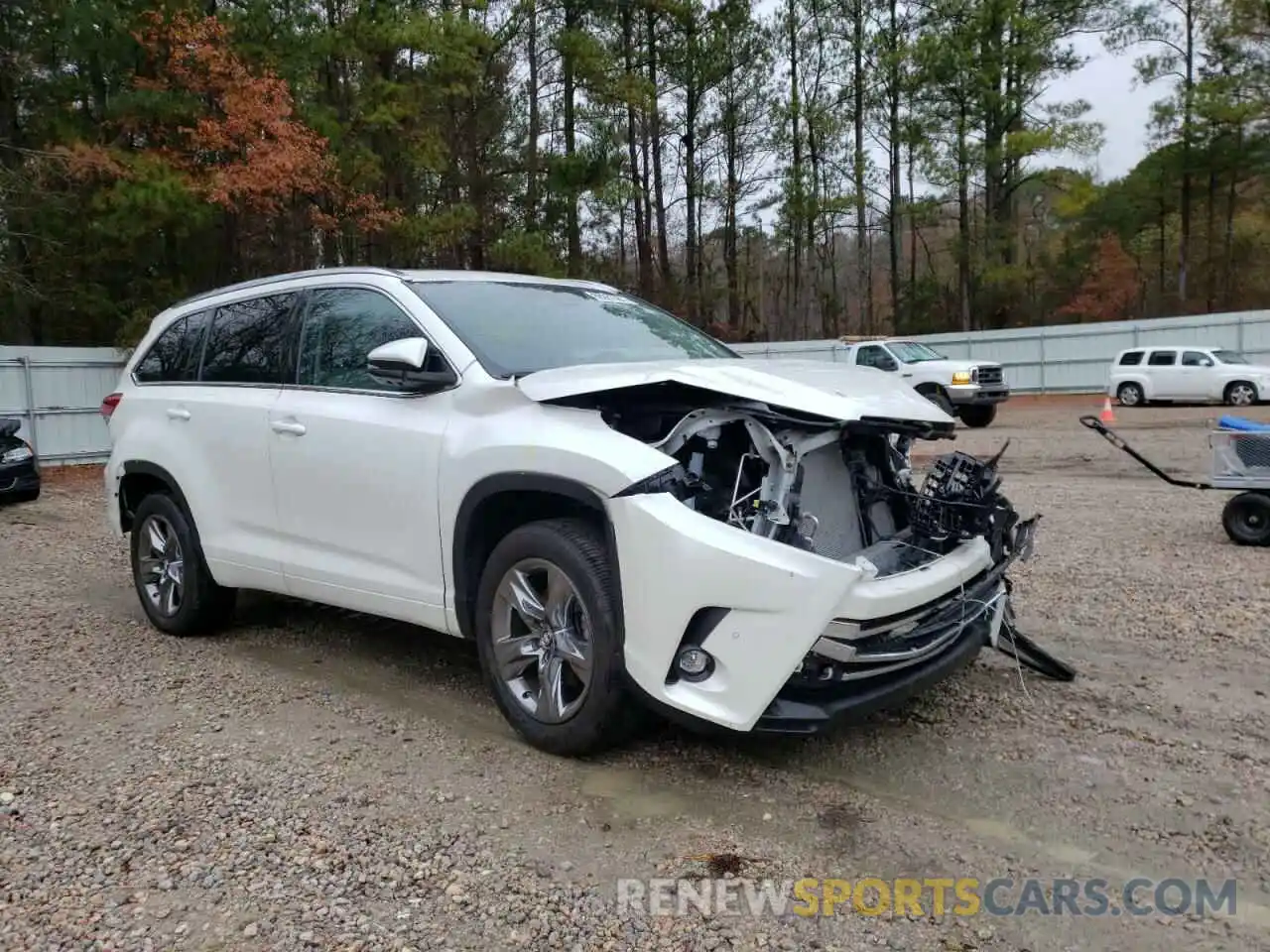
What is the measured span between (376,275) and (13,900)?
9.28ft

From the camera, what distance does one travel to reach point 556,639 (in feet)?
12.2

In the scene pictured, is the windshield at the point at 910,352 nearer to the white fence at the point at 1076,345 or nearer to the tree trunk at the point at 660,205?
the white fence at the point at 1076,345

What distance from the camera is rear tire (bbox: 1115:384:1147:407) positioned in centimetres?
2434

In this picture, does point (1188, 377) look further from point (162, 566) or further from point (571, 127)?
point (162, 566)

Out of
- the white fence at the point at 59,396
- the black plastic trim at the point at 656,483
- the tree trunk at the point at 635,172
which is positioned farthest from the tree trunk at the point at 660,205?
the black plastic trim at the point at 656,483

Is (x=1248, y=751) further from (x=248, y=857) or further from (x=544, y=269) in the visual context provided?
(x=544, y=269)

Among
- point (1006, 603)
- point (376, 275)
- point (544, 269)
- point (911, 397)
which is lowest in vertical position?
point (1006, 603)

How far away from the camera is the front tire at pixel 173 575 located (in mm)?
5469

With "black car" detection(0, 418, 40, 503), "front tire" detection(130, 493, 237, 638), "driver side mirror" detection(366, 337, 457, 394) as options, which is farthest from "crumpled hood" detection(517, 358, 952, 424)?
"black car" detection(0, 418, 40, 503)

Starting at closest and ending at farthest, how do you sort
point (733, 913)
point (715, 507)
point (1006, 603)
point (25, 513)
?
point (733, 913) < point (715, 507) < point (1006, 603) < point (25, 513)

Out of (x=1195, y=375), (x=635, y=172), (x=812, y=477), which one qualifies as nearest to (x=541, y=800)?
(x=812, y=477)

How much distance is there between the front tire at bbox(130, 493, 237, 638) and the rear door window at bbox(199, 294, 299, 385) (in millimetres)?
816

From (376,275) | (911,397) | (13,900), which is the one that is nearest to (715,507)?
(911,397)

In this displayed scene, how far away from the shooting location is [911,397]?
3938mm
